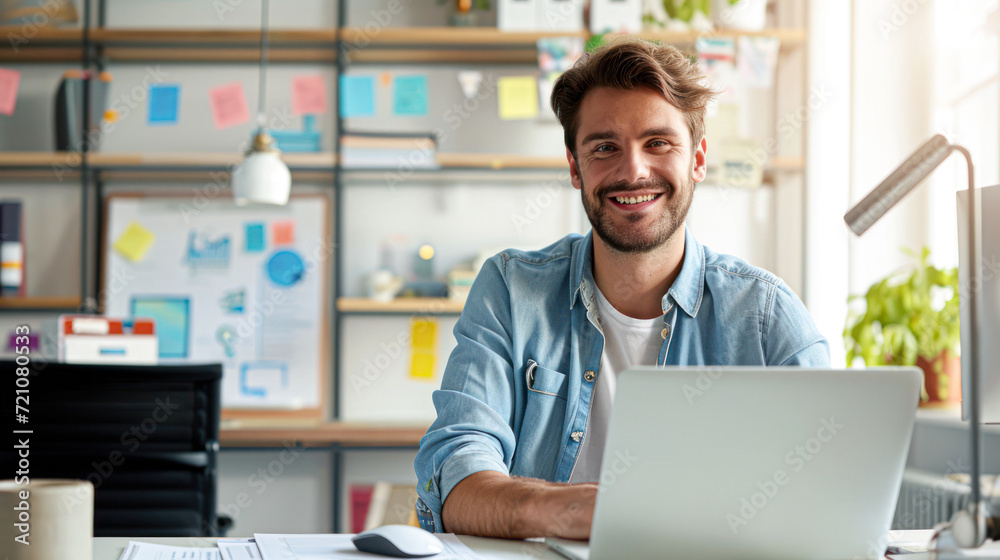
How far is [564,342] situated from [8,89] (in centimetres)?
270

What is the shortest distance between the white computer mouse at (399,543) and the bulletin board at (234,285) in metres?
2.20

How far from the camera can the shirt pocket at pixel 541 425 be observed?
1189 millimetres

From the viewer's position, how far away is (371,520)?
281cm

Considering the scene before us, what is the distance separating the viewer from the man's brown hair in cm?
126

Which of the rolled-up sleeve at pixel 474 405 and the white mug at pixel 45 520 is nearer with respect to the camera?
the white mug at pixel 45 520

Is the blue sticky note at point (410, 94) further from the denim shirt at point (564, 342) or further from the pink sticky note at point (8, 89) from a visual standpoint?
the denim shirt at point (564, 342)

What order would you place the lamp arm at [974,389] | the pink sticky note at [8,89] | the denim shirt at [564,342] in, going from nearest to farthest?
1. the lamp arm at [974,389]
2. the denim shirt at [564,342]
3. the pink sticky note at [8,89]

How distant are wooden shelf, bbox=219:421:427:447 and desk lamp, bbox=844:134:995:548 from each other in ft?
6.21

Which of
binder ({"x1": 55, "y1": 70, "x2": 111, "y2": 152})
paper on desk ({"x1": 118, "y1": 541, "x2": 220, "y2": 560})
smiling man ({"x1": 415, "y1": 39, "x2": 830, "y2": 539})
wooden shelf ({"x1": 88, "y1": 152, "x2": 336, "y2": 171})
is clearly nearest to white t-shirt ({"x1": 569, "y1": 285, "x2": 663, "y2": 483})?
smiling man ({"x1": 415, "y1": 39, "x2": 830, "y2": 539})

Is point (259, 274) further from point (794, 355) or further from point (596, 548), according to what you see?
point (596, 548)

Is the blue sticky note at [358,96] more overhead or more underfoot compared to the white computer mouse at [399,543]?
more overhead

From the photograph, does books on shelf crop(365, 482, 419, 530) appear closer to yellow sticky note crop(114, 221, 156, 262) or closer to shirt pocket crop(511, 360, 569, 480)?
yellow sticky note crop(114, 221, 156, 262)

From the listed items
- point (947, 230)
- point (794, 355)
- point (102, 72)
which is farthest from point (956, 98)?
point (102, 72)

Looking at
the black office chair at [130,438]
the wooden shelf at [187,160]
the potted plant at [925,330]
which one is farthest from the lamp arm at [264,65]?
the potted plant at [925,330]
